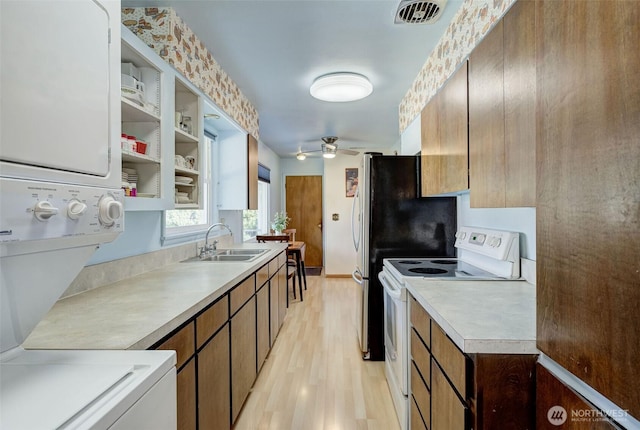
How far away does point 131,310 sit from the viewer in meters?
1.15

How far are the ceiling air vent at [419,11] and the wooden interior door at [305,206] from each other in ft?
15.6

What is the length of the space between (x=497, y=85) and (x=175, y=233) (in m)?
2.22

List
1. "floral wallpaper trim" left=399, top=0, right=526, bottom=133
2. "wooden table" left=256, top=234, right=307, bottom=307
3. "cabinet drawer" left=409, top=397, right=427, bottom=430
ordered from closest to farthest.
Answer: "cabinet drawer" left=409, top=397, right=427, bottom=430, "floral wallpaper trim" left=399, top=0, right=526, bottom=133, "wooden table" left=256, top=234, right=307, bottom=307

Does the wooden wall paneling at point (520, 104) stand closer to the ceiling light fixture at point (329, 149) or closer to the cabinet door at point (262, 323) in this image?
the cabinet door at point (262, 323)

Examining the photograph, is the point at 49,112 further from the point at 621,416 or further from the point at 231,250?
the point at 231,250

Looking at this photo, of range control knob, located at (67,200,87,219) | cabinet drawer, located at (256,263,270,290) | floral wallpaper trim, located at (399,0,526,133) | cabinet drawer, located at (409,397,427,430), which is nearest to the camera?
range control knob, located at (67,200,87,219)

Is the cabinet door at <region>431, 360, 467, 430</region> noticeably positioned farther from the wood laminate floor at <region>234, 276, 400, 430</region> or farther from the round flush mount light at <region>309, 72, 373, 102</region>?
the round flush mount light at <region>309, 72, 373, 102</region>

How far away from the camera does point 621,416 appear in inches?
23.0

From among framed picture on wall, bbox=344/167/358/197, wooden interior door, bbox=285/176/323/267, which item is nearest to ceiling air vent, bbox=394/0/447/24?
framed picture on wall, bbox=344/167/358/197

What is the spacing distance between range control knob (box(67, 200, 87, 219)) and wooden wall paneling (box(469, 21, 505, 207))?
1.41 meters

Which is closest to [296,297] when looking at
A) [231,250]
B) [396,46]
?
[231,250]

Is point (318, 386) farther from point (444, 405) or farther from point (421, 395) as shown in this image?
point (444, 405)

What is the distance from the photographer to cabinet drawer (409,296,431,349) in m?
1.29

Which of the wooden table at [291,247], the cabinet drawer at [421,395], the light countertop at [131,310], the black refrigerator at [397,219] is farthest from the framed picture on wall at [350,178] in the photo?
the cabinet drawer at [421,395]
